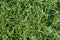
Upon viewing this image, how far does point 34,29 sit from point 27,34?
0.59 feet

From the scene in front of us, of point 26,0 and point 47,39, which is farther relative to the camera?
point 26,0

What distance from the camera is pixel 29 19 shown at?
129 inches

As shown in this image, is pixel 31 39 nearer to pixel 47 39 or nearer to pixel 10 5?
pixel 47 39

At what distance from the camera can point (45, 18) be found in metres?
3.36

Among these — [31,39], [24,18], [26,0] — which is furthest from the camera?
[26,0]

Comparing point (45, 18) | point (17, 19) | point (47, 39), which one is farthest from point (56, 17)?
point (17, 19)

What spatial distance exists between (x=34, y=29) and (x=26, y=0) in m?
0.67

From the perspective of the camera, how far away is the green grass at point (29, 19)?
121 inches

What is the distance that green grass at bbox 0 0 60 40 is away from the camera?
10.1 ft

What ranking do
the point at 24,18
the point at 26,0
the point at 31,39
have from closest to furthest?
the point at 31,39, the point at 24,18, the point at 26,0

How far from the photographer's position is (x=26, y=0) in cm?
348

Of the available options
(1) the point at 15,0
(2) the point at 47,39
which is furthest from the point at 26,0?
(2) the point at 47,39

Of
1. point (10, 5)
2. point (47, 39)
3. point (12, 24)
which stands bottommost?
point (47, 39)

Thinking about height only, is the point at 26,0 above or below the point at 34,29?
above
